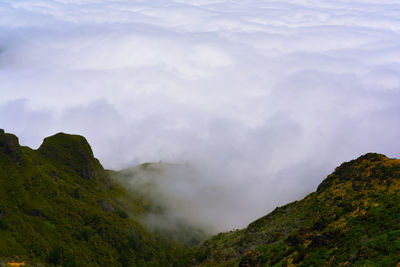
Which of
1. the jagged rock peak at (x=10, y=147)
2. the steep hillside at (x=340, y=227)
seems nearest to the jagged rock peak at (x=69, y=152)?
the jagged rock peak at (x=10, y=147)

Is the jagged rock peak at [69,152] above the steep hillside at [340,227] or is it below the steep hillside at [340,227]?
above

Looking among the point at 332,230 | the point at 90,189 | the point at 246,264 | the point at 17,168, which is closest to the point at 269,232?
the point at 246,264

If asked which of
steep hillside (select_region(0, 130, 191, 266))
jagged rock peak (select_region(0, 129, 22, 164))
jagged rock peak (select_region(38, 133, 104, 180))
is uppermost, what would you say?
jagged rock peak (select_region(38, 133, 104, 180))

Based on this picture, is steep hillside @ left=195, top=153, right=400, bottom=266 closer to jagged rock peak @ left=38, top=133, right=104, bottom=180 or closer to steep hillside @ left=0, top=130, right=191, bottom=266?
steep hillside @ left=0, top=130, right=191, bottom=266

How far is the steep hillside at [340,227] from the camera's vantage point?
35650 mm

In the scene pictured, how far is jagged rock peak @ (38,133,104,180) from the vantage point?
18538cm

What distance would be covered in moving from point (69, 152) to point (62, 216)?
196 ft

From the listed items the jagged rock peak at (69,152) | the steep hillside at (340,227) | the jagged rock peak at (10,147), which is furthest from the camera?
the jagged rock peak at (69,152)

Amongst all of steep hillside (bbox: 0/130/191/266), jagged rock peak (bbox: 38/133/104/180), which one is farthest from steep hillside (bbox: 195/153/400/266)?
jagged rock peak (bbox: 38/133/104/180)

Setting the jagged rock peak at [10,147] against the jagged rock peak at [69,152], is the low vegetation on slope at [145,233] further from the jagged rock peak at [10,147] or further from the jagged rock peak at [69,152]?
the jagged rock peak at [69,152]

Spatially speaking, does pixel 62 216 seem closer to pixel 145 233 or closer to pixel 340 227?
pixel 145 233

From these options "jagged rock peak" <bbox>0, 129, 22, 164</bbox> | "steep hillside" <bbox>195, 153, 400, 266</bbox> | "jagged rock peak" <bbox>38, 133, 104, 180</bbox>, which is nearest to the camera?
"steep hillside" <bbox>195, 153, 400, 266</bbox>

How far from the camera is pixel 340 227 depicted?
4456 cm

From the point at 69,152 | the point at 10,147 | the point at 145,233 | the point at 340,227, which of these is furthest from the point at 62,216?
the point at 340,227
